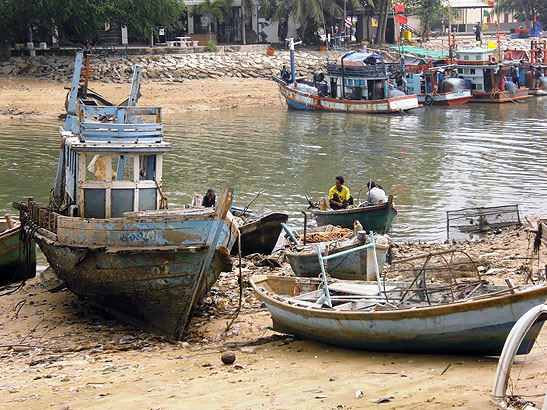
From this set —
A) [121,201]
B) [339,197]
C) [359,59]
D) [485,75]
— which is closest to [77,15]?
[359,59]

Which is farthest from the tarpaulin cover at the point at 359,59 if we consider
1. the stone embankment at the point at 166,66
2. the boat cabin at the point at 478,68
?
the boat cabin at the point at 478,68

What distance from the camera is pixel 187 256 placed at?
11766mm

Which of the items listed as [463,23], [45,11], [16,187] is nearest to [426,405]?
[16,187]

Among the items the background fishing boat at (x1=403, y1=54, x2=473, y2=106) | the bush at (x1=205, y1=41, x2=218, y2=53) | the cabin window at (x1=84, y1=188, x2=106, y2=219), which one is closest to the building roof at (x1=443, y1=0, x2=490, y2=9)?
the background fishing boat at (x1=403, y1=54, x2=473, y2=106)

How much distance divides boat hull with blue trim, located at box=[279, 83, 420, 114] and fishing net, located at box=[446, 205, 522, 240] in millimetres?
26033

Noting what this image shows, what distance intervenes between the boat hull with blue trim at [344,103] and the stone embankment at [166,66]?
15.1 ft

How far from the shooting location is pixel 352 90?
154 feet

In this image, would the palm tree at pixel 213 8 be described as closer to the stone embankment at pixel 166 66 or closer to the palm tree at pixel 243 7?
the palm tree at pixel 243 7

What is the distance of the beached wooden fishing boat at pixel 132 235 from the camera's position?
1181 centimetres

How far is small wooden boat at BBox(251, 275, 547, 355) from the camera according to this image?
9039 millimetres

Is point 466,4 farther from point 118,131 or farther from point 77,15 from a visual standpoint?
point 118,131

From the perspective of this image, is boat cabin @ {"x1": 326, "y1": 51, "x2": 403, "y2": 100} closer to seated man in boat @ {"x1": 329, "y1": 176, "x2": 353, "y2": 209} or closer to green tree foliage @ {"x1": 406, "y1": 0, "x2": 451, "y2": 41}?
green tree foliage @ {"x1": 406, "y1": 0, "x2": 451, "y2": 41}

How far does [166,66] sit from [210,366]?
39.3 metres

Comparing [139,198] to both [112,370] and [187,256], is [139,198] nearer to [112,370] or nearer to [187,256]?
[187,256]
